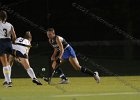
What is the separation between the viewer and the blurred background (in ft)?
81.3

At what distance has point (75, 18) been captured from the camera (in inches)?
1078

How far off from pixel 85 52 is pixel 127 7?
309cm

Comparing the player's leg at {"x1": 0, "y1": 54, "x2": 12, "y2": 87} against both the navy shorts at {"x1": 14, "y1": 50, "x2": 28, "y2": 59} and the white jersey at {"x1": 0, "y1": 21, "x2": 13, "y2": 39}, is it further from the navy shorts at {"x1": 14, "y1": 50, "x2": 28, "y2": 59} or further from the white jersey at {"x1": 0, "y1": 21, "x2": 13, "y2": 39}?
the navy shorts at {"x1": 14, "y1": 50, "x2": 28, "y2": 59}

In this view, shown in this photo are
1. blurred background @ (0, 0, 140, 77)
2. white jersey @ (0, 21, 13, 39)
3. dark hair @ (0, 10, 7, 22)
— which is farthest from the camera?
blurred background @ (0, 0, 140, 77)

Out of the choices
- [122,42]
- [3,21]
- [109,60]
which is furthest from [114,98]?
[122,42]

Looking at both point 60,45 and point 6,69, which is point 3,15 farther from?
point 60,45

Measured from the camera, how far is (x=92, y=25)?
1089 inches

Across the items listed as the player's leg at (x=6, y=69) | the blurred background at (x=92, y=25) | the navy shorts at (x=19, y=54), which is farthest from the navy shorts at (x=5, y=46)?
the blurred background at (x=92, y=25)

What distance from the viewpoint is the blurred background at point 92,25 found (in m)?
24.8

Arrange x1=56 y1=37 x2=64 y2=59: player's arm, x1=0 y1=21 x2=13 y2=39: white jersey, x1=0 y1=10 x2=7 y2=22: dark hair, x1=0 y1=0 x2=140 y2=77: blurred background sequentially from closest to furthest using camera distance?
x1=0 y1=10 x2=7 y2=22: dark hair < x1=0 y1=21 x2=13 y2=39: white jersey < x1=56 y1=37 x2=64 y2=59: player's arm < x1=0 y1=0 x2=140 y2=77: blurred background

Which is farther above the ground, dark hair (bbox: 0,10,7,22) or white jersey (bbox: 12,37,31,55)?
dark hair (bbox: 0,10,7,22)

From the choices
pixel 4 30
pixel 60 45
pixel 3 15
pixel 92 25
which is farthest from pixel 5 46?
Result: pixel 92 25

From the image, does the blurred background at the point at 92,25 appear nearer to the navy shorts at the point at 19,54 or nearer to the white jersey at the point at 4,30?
the navy shorts at the point at 19,54

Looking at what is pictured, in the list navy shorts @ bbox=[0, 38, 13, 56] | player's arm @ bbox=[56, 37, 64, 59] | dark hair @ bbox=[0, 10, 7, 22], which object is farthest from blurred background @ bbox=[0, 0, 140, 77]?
dark hair @ bbox=[0, 10, 7, 22]
